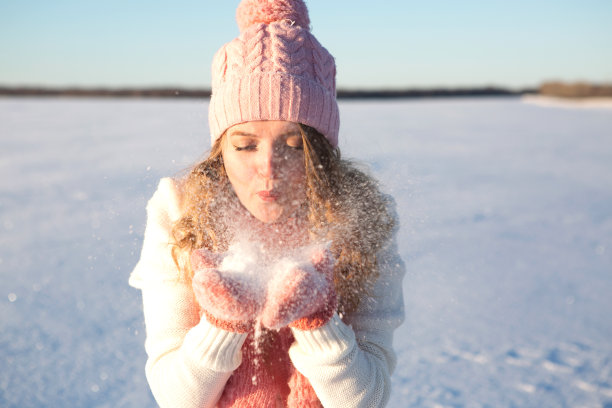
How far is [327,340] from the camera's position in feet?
4.84

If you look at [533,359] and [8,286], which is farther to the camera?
[8,286]

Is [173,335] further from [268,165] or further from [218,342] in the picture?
[268,165]

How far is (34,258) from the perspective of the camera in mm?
5113

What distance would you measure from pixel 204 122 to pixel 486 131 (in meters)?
13.9

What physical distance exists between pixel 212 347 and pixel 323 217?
58 cm

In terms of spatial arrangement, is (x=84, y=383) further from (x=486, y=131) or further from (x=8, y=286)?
(x=486, y=131)

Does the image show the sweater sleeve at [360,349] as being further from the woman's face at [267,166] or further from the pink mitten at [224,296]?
the woman's face at [267,166]

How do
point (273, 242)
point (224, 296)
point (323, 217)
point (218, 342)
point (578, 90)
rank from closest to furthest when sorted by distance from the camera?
point (224, 296) < point (218, 342) < point (273, 242) < point (323, 217) < point (578, 90)

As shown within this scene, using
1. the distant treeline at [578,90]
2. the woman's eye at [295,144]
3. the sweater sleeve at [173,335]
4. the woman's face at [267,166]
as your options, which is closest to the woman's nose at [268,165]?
the woman's face at [267,166]

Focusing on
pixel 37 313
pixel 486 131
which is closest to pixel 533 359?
pixel 37 313

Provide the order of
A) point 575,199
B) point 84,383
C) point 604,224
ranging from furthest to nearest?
point 575,199 → point 604,224 → point 84,383

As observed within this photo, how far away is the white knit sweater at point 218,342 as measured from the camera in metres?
1.48

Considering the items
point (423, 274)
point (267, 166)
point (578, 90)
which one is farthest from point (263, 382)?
point (578, 90)

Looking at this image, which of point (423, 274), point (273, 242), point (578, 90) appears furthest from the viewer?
point (578, 90)
